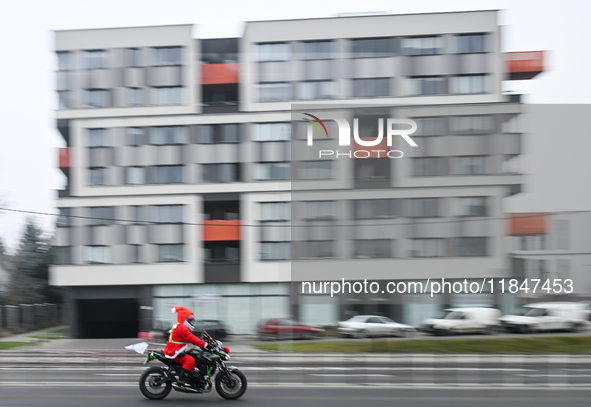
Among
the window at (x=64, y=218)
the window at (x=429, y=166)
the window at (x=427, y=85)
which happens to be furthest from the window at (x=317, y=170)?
the window at (x=64, y=218)

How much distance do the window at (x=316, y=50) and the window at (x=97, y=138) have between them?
1192 cm

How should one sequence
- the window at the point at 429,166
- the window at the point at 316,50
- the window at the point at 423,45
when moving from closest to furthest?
1. the window at the point at 429,166
2. the window at the point at 423,45
3. the window at the point at 316,50

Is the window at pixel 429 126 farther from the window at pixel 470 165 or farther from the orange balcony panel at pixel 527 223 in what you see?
the orange balcony panel at pixel 527 223

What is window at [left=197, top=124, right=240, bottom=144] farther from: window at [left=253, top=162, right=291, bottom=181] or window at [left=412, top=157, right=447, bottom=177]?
window at [left=412, top=157, right=447, bottom=177]

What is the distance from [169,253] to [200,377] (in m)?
26.3

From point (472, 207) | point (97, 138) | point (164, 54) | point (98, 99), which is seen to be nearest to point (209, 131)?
point (164, 54)

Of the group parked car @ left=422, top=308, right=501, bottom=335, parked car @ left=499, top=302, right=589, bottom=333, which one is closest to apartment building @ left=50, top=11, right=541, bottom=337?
parked car @ left=422, top=308, right=501, bottom=335

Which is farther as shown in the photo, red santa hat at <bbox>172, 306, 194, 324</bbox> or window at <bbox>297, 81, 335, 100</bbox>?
window at <bbox>297, 81, 335, 100</bbox>

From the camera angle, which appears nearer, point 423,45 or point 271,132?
point 423,45

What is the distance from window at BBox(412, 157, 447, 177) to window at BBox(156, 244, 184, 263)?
1015 inches

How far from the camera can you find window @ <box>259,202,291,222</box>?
119ft

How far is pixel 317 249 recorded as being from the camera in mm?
12859

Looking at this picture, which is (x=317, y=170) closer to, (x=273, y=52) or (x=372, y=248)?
(x=372, y=248)

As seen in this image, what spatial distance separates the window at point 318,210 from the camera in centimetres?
1263
